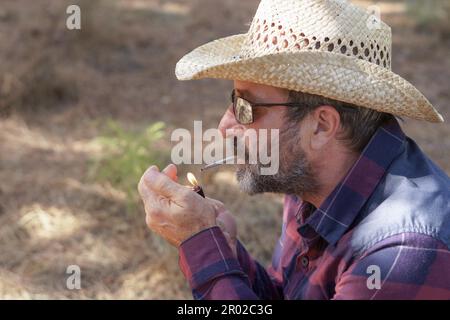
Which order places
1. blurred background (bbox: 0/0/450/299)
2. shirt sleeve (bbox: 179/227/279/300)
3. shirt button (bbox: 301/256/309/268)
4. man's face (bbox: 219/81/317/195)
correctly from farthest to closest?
blurred background (bbox: 0/0/450/299)
shirt button (bbox: 301/256/309/268)
man's face (bbox: 219/81/317/195)
shirt sleeve (bbox: 179/227/279/300)

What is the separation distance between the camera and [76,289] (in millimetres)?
3260

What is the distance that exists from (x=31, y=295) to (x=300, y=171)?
5.47 ft

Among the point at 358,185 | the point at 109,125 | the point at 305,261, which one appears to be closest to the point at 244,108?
the point at 358,185

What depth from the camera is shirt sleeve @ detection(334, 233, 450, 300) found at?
68.6 inches

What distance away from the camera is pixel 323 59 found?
193cm

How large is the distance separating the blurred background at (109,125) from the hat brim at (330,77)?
5.45 feet

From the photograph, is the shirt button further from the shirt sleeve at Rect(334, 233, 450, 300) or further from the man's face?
the shirt sleeve at Rect(334, 233, 450, 300)

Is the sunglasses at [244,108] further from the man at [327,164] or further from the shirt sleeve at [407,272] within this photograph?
the shirt sleeve at [407,272]

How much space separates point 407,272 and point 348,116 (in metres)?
0.48

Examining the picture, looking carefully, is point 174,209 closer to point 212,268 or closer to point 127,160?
point 212,268

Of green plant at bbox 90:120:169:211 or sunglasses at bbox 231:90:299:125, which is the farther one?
green plant at bbox 90:120:169:211

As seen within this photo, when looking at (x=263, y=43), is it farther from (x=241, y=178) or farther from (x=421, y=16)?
(x=421, y=16)

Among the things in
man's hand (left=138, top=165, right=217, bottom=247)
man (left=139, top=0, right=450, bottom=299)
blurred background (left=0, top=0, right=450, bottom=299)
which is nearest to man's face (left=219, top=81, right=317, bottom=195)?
man (left=139, top=0, right=450, bottom=299)

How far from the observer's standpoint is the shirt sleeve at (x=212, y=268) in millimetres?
1887
